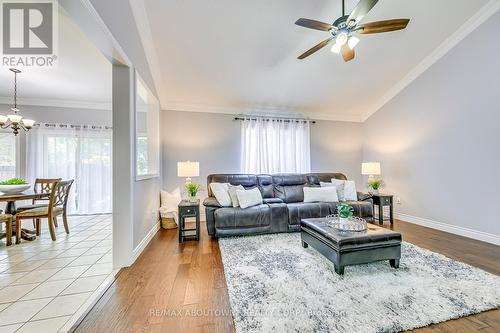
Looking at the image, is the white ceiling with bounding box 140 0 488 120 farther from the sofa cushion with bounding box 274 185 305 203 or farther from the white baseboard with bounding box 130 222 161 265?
the white baseboard with bounding box 130 222 161 265

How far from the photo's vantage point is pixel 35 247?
287 centimetres

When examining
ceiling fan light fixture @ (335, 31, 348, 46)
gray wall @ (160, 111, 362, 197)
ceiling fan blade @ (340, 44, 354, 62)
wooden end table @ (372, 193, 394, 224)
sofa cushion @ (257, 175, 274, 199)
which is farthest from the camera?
gray wall @ (160, 111, 362, 197)

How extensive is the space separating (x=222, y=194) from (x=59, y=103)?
4.31 m

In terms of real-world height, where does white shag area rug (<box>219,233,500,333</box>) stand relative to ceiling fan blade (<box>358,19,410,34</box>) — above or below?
below

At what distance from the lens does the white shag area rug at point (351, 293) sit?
4.82 feet

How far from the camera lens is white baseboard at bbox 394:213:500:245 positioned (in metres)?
2.92

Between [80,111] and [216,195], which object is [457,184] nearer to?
[216,195]

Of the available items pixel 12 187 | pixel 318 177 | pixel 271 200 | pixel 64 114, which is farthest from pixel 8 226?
Result: pixel 318 177

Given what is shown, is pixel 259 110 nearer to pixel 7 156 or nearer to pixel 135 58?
pixel 135 58

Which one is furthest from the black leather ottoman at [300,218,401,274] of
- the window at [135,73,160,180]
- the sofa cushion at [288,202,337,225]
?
the window at [135,73,160,180]

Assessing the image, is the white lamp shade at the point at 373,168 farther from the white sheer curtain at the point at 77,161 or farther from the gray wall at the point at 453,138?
the white sheer curtain at the point at 77,161

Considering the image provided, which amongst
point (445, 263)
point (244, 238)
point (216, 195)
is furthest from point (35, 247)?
point (445, 263)

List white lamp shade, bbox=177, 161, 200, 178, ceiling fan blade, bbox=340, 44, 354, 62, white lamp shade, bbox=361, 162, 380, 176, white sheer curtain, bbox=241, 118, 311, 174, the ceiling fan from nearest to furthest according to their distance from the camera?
the ceiling fan
ceiling fan blade, bbox=340, 44, 354, 62
white lamp shade, bbox=177, 161, 200, 178
white lamp shade, bbox=361, 162, 380, 176
white sheer curtain, bbox=241, 118, 311, 174

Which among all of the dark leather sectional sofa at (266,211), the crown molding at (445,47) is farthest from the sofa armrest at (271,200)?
the crown molding at (445,47)
